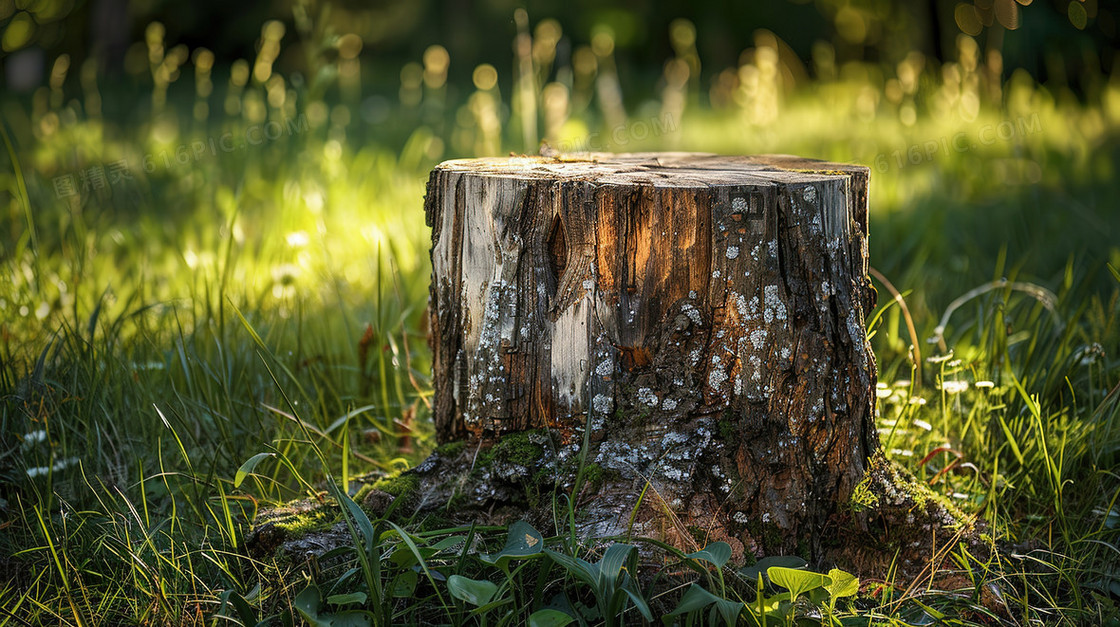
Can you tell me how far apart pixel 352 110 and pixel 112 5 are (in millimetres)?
5087

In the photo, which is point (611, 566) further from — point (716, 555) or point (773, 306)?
point (773, 306)

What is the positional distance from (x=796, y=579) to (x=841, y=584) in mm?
103

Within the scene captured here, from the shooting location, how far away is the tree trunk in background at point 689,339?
1.48 meters

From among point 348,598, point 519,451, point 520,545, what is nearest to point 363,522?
point 348,598

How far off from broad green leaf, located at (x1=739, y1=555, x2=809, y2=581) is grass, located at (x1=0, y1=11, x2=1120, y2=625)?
5 cm

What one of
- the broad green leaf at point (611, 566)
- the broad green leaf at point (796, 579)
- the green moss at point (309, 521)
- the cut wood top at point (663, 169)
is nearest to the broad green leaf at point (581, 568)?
the broad green leaf at point (611, 566)

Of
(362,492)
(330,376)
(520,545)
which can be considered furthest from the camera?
(330,376)

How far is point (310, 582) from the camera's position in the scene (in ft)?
4.61

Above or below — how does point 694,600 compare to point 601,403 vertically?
below

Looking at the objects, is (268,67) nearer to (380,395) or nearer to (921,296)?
(380,395)

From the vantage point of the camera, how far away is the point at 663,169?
68.6 inches

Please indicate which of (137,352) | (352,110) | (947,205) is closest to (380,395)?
(137,352)

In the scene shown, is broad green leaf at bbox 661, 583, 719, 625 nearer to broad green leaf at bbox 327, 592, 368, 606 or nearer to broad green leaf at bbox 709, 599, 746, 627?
broad green leaf at bbox 709, 599, 746, 627

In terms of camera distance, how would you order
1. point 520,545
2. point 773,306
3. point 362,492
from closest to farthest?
1. point 520,545
2. point 773,306
3. point 362,492
